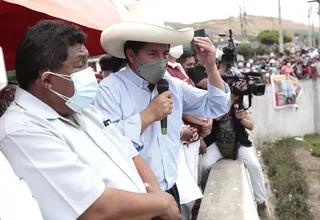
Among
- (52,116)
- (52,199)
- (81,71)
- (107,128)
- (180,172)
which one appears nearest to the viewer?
(52,199)

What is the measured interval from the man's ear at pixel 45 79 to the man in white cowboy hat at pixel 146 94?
2.24 ft

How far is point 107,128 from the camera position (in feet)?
6.33

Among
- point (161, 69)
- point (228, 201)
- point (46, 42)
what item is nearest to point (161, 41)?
point (161, 69)

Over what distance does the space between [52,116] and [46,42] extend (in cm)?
29

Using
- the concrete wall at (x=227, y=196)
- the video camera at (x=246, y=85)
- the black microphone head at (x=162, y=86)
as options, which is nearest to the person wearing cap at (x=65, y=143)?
the black microphone head at (x=162, y=86)

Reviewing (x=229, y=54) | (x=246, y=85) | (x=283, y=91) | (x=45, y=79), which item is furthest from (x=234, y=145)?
(x=283, y=91)

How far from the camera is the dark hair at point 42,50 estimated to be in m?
1.65

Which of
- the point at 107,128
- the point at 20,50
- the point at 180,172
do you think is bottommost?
the point at 180,172

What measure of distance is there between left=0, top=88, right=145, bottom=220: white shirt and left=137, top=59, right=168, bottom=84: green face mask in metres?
0.92

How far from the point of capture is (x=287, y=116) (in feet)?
37.3

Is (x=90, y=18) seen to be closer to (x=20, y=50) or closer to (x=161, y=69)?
(x=161, y=69)

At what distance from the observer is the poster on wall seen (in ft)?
36.1

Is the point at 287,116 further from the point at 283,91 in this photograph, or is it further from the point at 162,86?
the point at 162,86

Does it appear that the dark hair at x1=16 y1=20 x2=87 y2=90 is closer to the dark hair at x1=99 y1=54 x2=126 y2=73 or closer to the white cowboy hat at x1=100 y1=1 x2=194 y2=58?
the white cowboy hat at x1=100 y1=1 x2=194 y2=58
